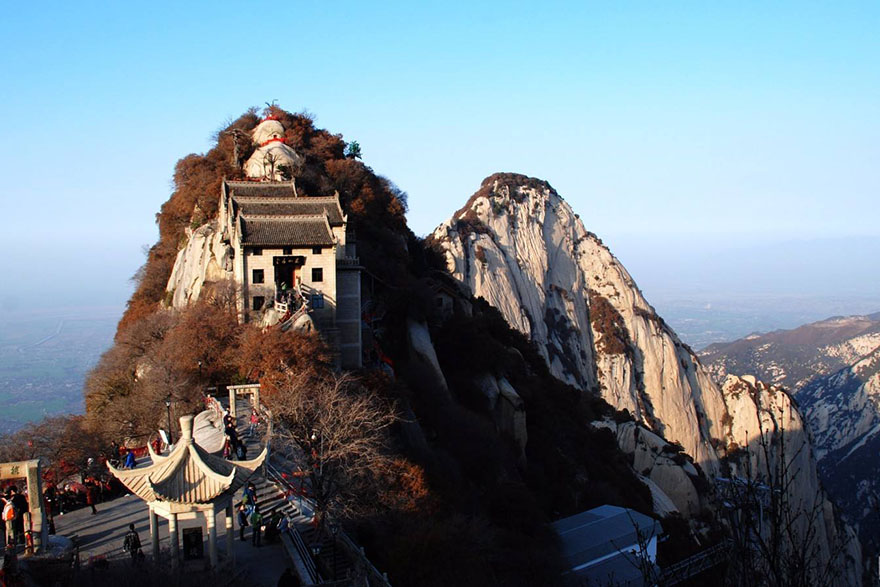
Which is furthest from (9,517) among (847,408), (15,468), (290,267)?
(847,408)

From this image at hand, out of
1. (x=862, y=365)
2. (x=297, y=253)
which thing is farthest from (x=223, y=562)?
(x=862, y=365)

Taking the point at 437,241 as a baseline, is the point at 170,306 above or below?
below

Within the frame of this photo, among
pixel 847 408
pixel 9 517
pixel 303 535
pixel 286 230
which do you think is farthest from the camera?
pixel 847 408

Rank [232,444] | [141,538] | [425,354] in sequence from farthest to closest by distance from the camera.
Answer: [425,354] < [232,444] < [141,538]

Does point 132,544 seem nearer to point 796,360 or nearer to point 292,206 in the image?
point 292,206

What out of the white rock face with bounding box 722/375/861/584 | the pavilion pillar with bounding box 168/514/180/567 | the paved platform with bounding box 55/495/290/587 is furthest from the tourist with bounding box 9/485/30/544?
the white rock face with bounding box 722/375/861/584

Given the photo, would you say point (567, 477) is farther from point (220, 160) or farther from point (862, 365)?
point (862, 365)

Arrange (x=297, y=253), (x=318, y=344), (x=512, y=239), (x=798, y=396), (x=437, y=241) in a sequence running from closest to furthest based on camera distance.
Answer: (x=318, y=344), (x=297, y=253), (x=437, y=241), (x=512, y=239), (x=798, y=396)
